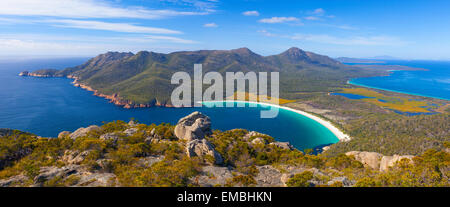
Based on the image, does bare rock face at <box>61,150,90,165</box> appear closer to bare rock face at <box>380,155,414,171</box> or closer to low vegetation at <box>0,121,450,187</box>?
low vegetation at <box>0,121,450,187</box>

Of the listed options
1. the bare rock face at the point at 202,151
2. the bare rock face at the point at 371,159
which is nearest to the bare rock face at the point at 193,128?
the bare rock face at the point at 202,151

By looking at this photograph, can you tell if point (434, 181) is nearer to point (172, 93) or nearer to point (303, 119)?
point (303, 119)

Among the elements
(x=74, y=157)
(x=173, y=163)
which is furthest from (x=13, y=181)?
(x=173, y=163)

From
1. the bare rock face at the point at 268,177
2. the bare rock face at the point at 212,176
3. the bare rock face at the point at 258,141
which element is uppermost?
the bare rock face at the point at 212,176

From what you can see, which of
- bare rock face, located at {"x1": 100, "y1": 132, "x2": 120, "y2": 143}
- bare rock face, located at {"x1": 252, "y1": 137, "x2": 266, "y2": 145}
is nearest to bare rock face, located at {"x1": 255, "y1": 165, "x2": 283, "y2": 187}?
bare rock face, located at {"x1": 252, "y1": 137, "x2": 266, "y2": 145}

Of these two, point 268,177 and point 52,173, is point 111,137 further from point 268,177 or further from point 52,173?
point 268,177

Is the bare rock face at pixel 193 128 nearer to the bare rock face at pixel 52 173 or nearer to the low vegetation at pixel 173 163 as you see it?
the low vegetation at pixel 173 163
